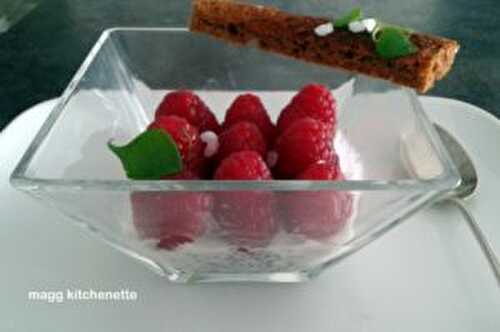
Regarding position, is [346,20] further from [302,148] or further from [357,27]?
[302,148]

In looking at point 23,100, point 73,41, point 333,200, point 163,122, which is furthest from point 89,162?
point 73,41

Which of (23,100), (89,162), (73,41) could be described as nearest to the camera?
(89,162)

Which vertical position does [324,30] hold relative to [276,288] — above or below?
above

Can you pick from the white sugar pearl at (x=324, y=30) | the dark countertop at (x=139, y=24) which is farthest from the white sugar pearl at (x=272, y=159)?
the dark countertop at (x=139, y=24)

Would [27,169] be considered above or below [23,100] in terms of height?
above

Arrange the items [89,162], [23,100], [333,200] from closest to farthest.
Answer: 1. [333,200]
2. [89,162]
3. [23,100]

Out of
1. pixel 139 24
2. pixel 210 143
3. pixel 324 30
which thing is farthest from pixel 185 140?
pixel 139 24

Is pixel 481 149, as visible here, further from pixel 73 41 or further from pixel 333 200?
pixel 73 41
